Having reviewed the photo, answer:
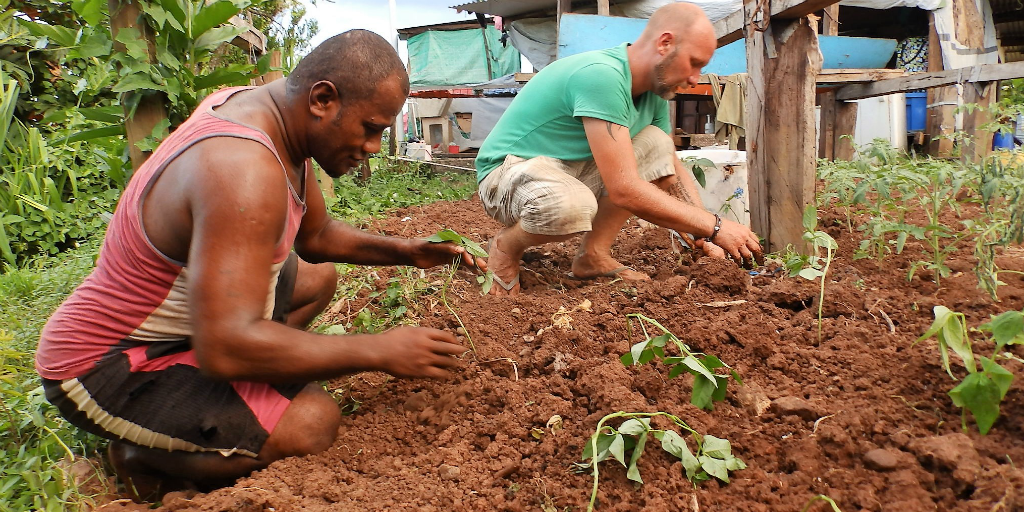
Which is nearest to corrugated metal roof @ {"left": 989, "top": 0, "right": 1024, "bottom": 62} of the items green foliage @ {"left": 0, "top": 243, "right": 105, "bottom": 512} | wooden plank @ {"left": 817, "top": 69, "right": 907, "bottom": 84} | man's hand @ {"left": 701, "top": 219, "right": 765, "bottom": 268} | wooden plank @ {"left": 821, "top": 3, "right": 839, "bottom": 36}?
wooden plank @ {"left": 821, "top": 3, "right": 839, "bottom": 36}

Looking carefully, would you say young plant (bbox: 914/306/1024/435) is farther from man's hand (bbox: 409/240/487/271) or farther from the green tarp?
the green tarp

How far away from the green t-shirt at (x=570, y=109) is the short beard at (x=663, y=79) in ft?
0.36

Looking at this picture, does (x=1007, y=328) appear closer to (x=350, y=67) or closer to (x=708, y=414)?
(x=708, y=414)

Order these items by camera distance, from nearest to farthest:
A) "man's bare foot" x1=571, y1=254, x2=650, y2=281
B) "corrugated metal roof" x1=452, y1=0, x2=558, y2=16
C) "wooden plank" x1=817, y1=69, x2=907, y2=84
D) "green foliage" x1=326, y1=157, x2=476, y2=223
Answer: "man's bare foot" x1=571, y1=254, x2=650, y2=281
"green foliage" x1=326, y1=157, x2=476, y2=223
"wooden plank" x1=817, y1=69, x2=907, y2=84
"corrugated metal roof" x1=452, y1=0, x2=558, y2=16

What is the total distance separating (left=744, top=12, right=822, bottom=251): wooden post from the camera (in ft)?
8.81

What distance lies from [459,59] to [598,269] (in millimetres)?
11600

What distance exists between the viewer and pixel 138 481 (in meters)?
1.76

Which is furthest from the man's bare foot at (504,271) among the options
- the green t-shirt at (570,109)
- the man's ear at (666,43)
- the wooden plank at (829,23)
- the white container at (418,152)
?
the wooden plank at (829,23)

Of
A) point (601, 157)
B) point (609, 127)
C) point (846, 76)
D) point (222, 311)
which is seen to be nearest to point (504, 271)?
point (601, 157)

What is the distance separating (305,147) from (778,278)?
1798 millimetres

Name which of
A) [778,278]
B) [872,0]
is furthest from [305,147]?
[872,0]

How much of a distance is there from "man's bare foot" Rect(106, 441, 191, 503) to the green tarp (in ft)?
41.4

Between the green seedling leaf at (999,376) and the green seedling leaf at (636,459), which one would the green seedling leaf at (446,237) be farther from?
the green seedling leaf at (999,376)

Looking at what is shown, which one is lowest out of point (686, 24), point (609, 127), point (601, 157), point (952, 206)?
point (952, 206)
